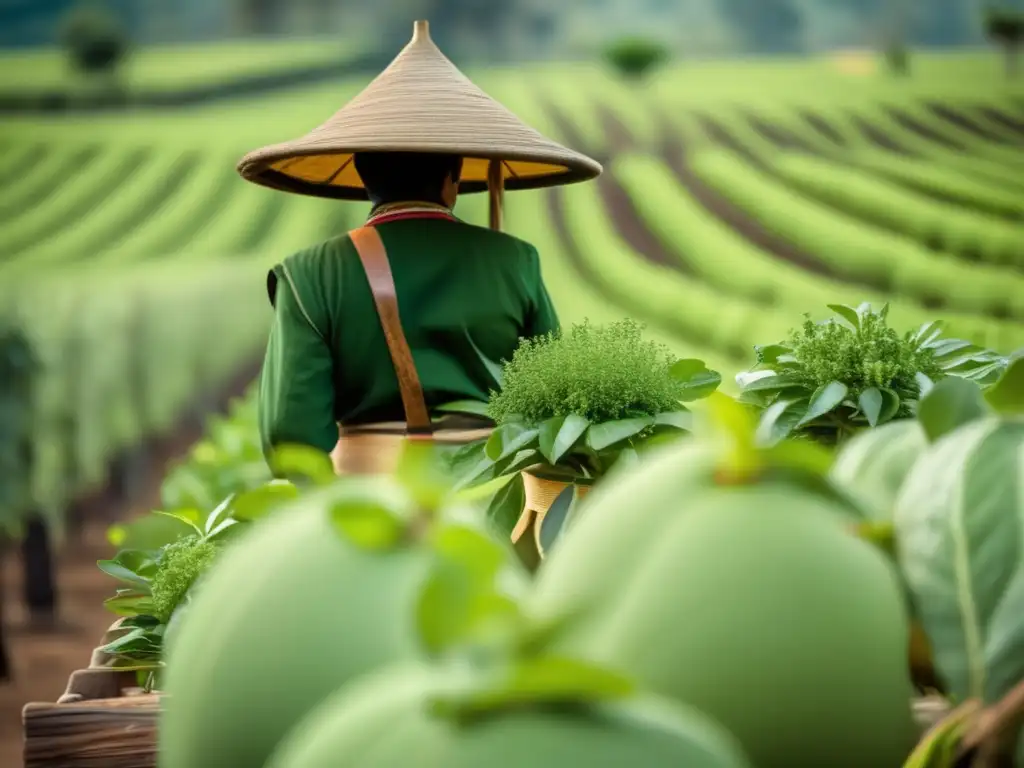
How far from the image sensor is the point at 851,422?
1256 mm

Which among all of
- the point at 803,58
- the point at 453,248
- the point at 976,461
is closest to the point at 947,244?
the point at 453,248

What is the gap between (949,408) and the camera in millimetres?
617

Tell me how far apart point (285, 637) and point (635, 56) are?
157 feet

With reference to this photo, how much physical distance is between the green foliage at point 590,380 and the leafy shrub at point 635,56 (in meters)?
Answer: 46.6

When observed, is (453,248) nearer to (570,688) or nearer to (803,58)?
(570,688)

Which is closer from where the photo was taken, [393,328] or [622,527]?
[622,527]

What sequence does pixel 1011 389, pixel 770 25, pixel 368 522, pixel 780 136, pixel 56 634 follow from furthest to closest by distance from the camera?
pixel 770 25 < pixel 780 136 < pixel 56 634 < pixel 1011 389 < pixel 368 522

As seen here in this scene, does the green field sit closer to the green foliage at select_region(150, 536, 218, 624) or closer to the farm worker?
the farm worker

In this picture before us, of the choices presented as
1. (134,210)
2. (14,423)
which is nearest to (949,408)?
(14,423)

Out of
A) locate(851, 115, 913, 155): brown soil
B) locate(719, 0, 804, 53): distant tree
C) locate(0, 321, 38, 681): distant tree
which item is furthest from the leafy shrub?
locate(0, 321, 38, 681): distant tree

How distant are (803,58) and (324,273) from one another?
166 ft

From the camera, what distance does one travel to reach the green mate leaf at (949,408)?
614mm

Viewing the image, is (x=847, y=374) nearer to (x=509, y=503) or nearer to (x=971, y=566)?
(x=509, y=503)

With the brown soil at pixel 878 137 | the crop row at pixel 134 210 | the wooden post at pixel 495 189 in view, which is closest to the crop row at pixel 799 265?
the brown soil at pixel 878 137
